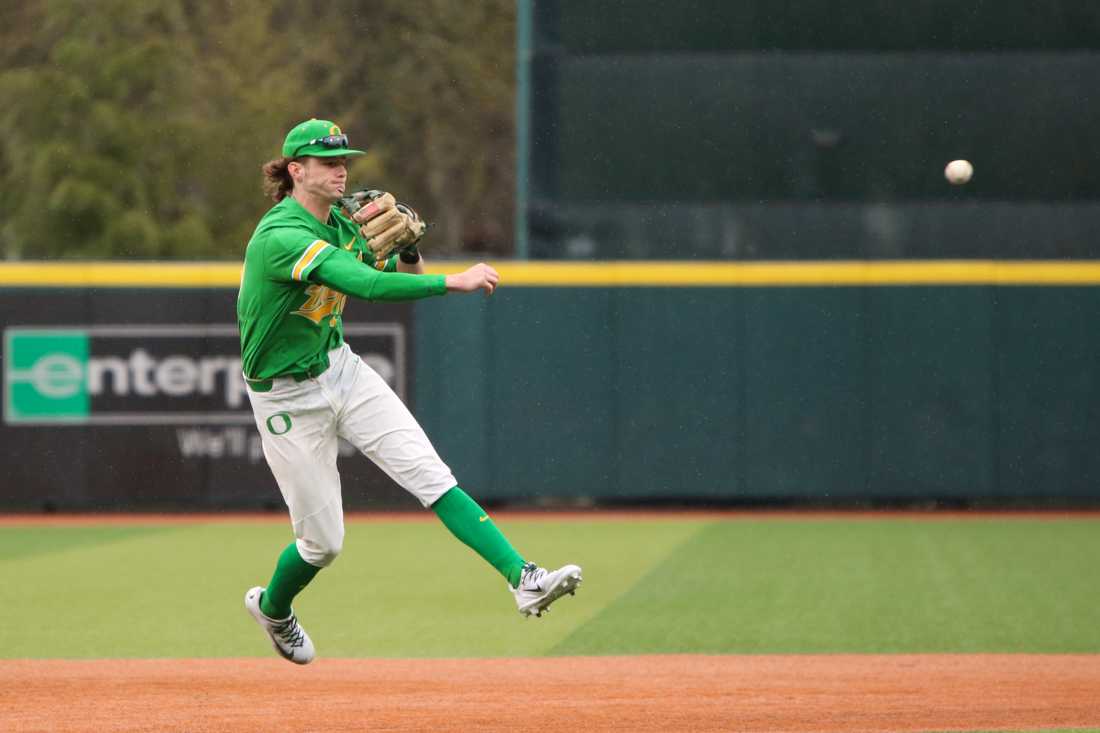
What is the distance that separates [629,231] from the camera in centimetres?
1480

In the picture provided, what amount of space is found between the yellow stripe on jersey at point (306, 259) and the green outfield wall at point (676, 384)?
337 inches

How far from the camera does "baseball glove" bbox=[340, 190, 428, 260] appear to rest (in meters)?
6.35

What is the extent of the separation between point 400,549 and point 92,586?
100 inches

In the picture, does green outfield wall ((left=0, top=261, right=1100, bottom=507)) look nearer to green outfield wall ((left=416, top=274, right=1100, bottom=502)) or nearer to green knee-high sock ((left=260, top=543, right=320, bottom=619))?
green outfield wall ((left=416, top=274, right=1100, bottom=502))

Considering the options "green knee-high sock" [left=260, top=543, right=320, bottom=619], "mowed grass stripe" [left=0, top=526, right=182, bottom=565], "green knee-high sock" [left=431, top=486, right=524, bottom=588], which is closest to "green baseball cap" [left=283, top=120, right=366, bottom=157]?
"green knee-high sock" [left=431, top=486, right=524, bottom=588]

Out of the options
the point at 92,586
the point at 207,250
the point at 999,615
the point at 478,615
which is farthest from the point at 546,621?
the point at 207,250

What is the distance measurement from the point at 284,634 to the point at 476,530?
1066 millimetres

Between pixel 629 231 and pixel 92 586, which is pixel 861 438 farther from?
pixel 92 586

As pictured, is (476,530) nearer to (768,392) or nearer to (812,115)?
(768,392)

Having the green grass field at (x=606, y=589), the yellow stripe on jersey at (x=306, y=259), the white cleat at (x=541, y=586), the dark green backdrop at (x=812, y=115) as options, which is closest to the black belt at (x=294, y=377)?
the yellow stripe on jersey at (x=306, y=259)

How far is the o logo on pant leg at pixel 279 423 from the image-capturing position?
6348mm

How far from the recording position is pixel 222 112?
33.1m

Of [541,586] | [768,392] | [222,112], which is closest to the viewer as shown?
[541,586]

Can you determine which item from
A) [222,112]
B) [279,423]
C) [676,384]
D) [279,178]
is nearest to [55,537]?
[676,384]
